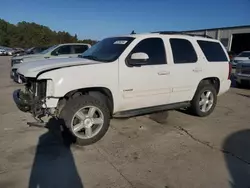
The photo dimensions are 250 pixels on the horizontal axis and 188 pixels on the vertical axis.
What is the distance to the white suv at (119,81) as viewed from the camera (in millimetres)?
4266

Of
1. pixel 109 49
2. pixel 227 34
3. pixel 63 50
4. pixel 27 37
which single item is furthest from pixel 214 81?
pixel 27 37

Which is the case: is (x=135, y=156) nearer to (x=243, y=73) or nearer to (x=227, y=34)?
(x=243, y=73)

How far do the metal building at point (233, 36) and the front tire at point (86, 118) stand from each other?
30698mm

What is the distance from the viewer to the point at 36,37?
72375mm

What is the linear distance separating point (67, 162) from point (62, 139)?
0.89 meters

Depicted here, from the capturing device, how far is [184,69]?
5.56m

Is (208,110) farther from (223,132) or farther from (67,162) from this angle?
(67,162)

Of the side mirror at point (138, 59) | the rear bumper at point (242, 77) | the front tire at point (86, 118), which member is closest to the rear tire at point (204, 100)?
the side mirror at point (138, 59)

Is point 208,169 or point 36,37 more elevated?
point 36,37

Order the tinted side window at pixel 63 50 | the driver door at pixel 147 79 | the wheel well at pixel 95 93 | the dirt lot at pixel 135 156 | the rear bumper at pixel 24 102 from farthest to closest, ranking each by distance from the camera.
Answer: the tinted side window at pixel 63 50 → the driver door at pixel 147 79 → the rear bumper at pixel 24 102 → the wheel well at pixel 95 93 → the dirt lot at pixel 135 156

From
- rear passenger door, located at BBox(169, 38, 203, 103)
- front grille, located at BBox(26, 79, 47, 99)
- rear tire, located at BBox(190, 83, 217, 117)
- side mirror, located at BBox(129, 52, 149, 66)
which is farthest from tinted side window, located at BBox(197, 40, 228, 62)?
front grille, located at BBox(26, 79, 47, 99)

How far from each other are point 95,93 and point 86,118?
503mm

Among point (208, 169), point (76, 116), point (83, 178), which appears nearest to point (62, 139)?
point (76, 116)

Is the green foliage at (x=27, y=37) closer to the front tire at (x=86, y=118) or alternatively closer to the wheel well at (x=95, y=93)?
the wheel well at (x=95, y=93)
